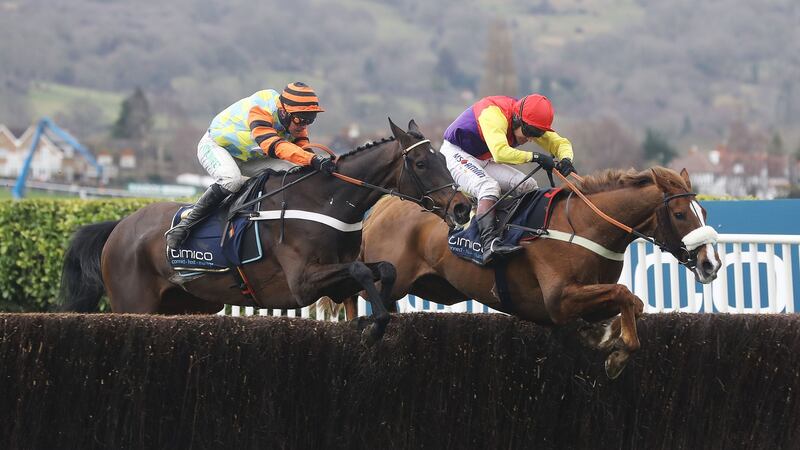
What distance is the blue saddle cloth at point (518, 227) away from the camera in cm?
680

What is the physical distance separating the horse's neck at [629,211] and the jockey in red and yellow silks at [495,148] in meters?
0.40

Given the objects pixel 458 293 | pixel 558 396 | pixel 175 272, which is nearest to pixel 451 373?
pixel 558 396

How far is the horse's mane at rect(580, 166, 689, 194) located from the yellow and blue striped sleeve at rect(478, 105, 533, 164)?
0.40 m

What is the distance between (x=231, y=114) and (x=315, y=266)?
1.46 metres

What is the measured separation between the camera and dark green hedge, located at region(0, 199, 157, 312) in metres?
12.1

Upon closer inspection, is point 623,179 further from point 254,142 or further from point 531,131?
point 254,142

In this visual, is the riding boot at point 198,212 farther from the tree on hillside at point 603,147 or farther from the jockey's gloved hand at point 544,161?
the tree on hillside at point 603,147

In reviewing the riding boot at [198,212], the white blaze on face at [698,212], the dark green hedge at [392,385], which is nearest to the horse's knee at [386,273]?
the dark green hedge at [392,385]

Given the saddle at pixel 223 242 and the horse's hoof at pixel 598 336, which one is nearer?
the horse's hoof at pixel 598 336

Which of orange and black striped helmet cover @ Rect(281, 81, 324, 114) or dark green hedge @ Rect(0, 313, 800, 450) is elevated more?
orange and black striped helmet cover @ Rect(281, 81, 324, 114)

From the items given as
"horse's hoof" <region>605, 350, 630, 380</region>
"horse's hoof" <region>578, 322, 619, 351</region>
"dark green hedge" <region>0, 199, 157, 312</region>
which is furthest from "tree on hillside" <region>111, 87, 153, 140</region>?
"horse's hoof" <region>605, 350, 630, 380</region>

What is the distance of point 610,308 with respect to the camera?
6250mm

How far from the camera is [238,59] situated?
440 feet

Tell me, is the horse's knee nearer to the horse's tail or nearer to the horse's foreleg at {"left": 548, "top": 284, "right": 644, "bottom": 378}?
the horse's foreleg at {"left": 548, "top": 284, "right": 644, "bottom": 378}
